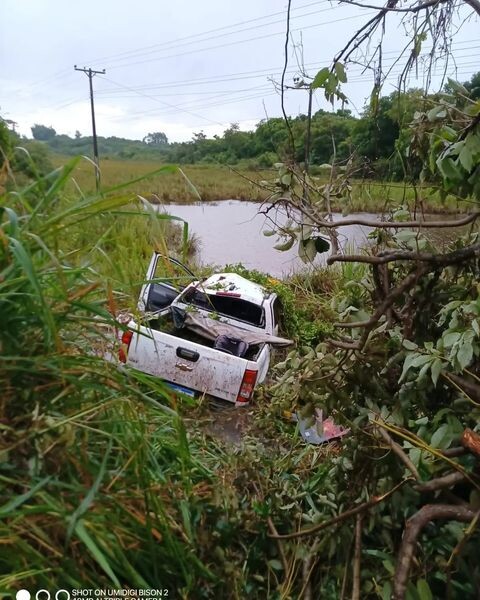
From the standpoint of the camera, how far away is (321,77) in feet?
5.74

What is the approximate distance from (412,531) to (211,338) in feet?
15.8

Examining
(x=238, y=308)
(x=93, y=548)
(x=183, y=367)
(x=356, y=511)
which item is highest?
(x=93, y=548)

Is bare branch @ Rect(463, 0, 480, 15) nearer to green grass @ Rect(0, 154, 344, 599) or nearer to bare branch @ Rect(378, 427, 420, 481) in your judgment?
green grass @ Rect(0, 154, 344, 599)

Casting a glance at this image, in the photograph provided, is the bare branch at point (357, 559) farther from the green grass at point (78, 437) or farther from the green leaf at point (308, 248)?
the green leaf at point (308, 248)

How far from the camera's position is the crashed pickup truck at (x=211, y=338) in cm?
533

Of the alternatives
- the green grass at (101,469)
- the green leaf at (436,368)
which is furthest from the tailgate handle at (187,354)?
the green leaf at (436,368)

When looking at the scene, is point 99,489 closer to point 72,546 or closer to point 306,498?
point 72,546

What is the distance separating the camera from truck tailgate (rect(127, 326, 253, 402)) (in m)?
5.31

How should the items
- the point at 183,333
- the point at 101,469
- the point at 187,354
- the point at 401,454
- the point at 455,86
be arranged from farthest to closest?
the point at 183,333
the point at 187,354
the point at 455,86
the point at 401,454
the point at 101,469

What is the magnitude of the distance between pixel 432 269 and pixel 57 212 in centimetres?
129

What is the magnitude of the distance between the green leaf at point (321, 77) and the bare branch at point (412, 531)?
4.56 feet

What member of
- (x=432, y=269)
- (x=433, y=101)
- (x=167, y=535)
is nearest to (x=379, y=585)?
(x=167, y=535)

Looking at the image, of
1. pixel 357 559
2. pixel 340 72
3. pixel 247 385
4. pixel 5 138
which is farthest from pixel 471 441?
pixel 247 385

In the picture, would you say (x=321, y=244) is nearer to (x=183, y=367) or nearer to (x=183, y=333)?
(x=183, y=367)
